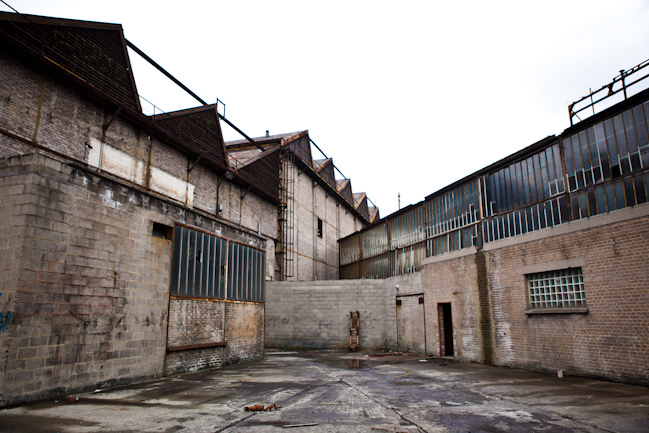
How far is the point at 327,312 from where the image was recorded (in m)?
21.0

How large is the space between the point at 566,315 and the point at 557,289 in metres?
0.78

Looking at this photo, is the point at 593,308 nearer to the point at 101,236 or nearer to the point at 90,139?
the point at 101,236

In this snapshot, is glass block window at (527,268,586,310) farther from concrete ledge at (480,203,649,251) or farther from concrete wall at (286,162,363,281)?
concrete wall at (286,162,363,281)

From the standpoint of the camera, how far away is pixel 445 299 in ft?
51.9

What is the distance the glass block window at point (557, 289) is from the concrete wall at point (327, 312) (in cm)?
850

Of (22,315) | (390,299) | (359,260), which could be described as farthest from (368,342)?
(22,315)

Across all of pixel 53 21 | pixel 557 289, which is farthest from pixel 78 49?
pixel 557 289

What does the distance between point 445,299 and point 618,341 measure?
682 centimetres

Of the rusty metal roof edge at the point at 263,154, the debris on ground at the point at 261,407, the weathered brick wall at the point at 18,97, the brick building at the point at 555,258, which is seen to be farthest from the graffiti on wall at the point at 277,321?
the debris on ground at the point at 261,407

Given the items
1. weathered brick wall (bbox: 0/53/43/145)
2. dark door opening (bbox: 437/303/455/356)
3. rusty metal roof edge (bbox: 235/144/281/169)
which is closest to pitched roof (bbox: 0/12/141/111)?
weathered brick wall (bbox: 0/53/43/145)

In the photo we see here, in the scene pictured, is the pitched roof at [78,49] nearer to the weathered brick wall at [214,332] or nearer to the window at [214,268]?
the window at [214,268]

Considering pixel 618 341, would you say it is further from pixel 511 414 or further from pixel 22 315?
pixel 22 315

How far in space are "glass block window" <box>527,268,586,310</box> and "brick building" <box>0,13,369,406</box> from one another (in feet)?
31.7

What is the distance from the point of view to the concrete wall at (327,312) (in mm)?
20344
